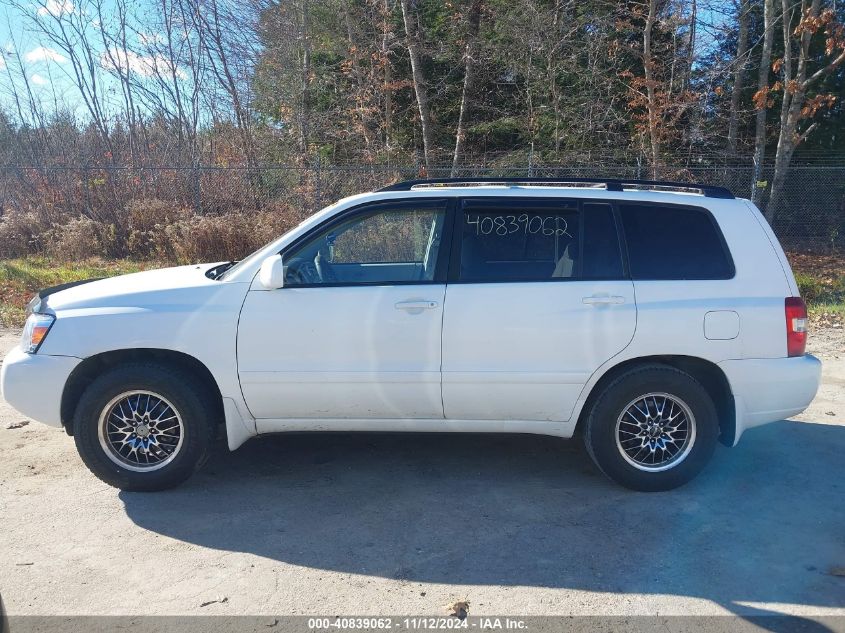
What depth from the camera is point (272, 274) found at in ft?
14.2

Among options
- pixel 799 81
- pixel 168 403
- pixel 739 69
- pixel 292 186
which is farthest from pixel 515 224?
pixel 739 69

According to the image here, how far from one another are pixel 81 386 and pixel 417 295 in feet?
7.22

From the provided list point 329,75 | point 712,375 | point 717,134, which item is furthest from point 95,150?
point 712,375

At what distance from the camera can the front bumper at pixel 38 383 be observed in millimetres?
4406

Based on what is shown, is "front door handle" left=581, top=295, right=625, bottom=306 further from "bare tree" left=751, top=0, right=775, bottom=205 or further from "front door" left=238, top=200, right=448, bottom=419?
"bare tree" left=751, top=0, right=775, bottom=205

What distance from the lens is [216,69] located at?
18.2 meters

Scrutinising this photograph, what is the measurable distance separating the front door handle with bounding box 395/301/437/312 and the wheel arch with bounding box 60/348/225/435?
1247 mm

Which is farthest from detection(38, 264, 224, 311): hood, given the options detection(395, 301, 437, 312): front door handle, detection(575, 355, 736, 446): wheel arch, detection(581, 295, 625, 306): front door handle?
detection(575, 355, 736, 446): wheel arch

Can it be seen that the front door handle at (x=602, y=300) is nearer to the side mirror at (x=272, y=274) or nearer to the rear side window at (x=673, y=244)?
the rear side window at (x=673, y=244)

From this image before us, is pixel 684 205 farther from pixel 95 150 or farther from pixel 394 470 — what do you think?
pixel 95 150

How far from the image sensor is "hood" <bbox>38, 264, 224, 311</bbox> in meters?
4.47

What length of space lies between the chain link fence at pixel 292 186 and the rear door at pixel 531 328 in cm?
965

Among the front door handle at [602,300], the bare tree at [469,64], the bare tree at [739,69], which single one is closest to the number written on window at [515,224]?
the front door handle at [602,300]

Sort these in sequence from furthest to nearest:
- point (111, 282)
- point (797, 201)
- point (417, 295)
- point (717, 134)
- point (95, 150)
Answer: point (95, 150) → point (717, 134) → point (797, 201) → point (111, 282) → point (417, 295)
